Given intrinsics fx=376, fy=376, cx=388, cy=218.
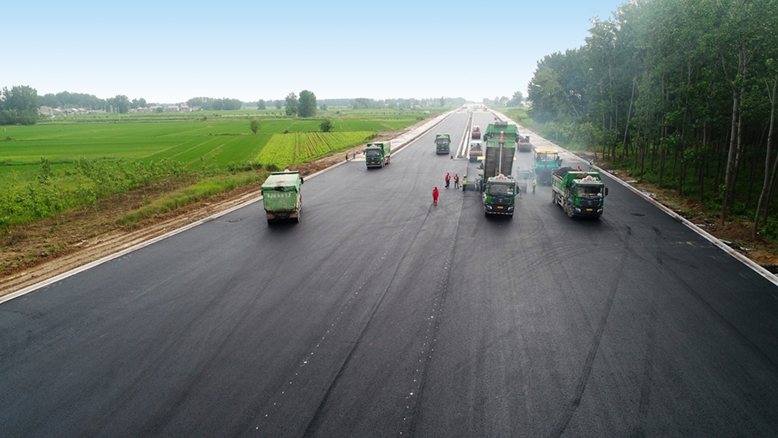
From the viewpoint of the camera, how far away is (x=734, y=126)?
2267cm

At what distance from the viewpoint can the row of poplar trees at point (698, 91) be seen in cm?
1998

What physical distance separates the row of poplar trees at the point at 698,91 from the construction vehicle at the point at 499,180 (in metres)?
12.0

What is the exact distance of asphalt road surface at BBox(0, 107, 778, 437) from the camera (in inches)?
363

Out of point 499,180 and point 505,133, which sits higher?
point 505,133

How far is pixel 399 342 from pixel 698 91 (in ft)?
88.7

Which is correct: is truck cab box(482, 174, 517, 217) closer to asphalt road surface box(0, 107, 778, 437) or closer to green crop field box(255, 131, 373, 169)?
asphalt road surface box(0, 107, 778, 437)

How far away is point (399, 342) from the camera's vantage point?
12070 millimetres

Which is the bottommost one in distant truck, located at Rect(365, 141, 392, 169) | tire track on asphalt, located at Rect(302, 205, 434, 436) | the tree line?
tire track on asphalt, located at Rect(302, 205, 434, 436)

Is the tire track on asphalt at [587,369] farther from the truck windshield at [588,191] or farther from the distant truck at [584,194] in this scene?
the truck windshield at [588,191]

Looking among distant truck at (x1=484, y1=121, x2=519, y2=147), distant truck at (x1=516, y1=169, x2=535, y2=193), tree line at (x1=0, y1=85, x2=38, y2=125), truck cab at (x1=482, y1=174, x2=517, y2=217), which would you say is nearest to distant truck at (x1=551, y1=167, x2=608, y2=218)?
truck cab at (x1=482, y1=174, x2=517, y2=217)

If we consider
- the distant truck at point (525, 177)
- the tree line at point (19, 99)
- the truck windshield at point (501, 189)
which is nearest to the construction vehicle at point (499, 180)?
the truck windshield at point (501, 189)

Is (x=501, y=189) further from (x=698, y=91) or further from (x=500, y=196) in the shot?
(x=698, y=91)

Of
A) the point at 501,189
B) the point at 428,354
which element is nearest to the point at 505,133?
the point at 501,189

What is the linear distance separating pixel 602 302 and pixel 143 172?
1579 inches
